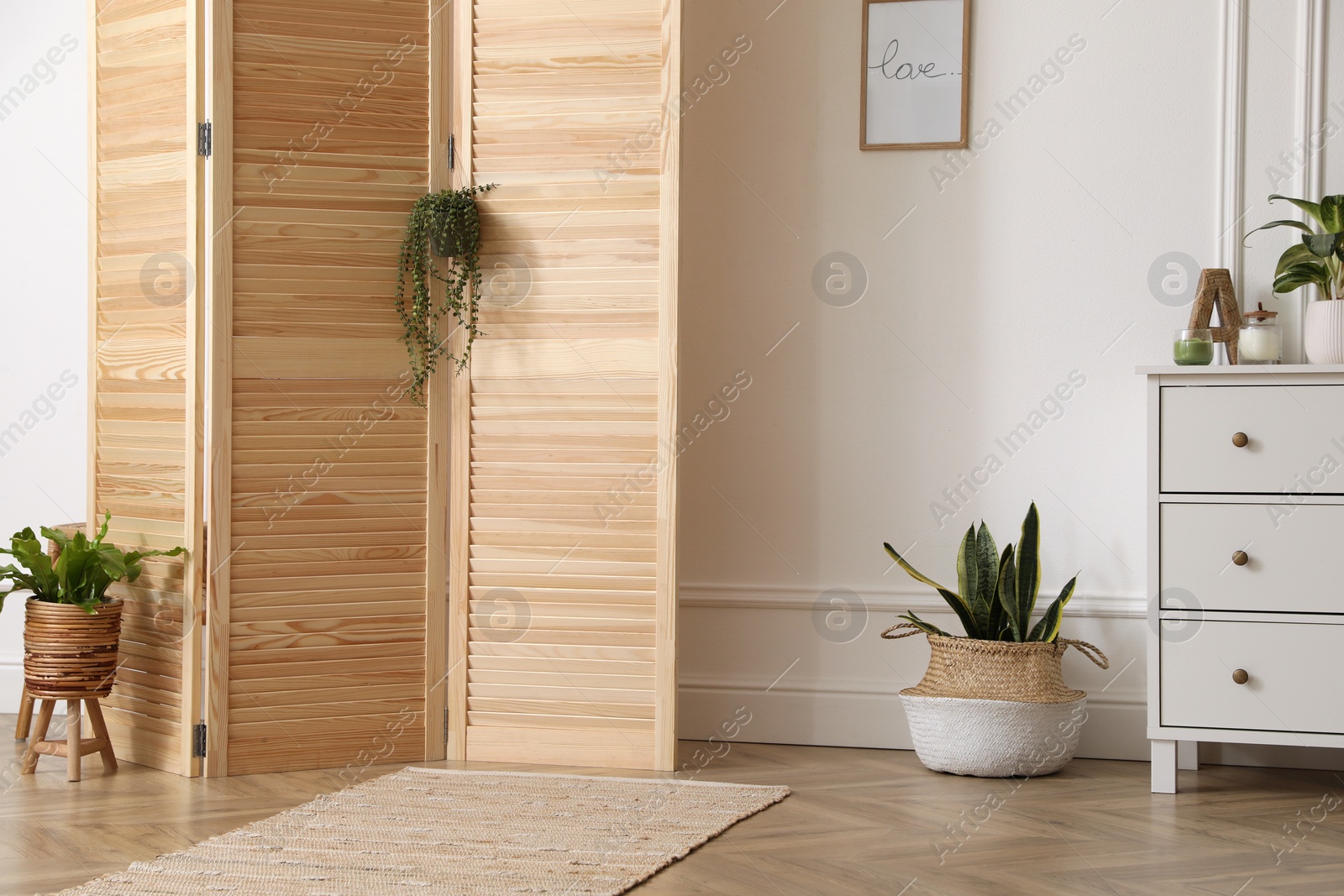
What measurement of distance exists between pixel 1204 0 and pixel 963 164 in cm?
78

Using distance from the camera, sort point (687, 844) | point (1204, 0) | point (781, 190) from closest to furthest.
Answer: point (687, 844), point (1204, 0), point (781, 190)

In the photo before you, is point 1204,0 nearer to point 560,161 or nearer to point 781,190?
point 781,190

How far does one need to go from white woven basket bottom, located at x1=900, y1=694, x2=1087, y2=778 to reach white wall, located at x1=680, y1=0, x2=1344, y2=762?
1.02ft

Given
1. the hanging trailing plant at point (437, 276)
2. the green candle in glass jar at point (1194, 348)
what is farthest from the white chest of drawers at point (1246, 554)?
the hanging trailing plant at point (437, 276)

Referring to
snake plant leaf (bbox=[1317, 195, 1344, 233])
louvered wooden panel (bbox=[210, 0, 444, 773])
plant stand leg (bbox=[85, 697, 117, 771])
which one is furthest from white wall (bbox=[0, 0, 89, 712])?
snake plant leaf (bbox=[1317, 195, 1344, 233])

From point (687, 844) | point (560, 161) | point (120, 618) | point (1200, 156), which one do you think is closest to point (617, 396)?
point (560, 161)

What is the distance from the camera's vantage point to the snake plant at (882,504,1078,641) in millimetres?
3189

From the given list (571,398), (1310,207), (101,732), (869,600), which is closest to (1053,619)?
(869,600)

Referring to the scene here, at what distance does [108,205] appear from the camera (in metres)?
3.29

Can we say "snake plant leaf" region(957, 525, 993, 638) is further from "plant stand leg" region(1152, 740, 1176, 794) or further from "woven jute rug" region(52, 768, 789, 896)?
"woven jute rug" region(52, 768, 789, 896)

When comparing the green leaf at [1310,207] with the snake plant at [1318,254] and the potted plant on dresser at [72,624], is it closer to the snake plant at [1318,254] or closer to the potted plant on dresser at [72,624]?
the snake plant at [1318,254]

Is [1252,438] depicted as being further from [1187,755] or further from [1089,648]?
[1187,755]

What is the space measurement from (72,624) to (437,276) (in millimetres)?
1278

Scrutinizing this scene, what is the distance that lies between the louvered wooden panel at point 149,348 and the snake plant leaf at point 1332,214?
289cm
